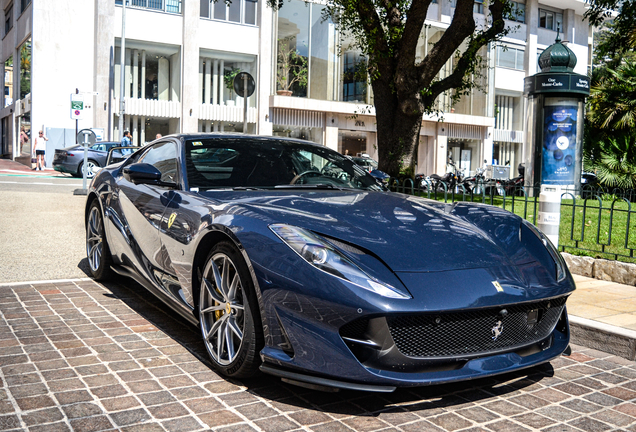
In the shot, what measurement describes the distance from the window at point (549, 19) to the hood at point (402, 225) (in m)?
42.0

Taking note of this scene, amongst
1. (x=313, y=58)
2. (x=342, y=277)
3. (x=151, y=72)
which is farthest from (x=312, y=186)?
(x=151, y=72)

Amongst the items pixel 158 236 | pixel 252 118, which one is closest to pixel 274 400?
pixel 158 236

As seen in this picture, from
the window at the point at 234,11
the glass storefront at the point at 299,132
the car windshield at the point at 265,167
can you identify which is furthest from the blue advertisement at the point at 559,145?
the window at the point at 234,11

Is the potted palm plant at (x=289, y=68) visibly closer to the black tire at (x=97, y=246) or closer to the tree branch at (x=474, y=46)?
the tree branch at (x=474, y=46)

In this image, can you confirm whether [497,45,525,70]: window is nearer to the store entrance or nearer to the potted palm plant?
the store entrance

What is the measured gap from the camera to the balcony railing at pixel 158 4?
95.2 feet

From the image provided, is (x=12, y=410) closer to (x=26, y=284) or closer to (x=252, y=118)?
(x=26, y=284)

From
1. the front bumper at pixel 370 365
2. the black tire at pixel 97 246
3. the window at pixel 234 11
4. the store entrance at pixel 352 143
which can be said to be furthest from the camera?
the store entrance at pixel 352 143

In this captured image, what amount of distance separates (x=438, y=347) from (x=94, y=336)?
242 centimetres

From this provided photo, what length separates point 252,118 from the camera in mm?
31156

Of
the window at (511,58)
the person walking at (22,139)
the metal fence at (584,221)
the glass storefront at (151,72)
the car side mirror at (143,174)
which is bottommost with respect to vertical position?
the metal fence at (584,221)

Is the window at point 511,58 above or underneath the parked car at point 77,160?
above

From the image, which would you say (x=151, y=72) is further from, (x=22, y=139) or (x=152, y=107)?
(x=22, y=139)

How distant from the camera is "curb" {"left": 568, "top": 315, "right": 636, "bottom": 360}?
4.11m
